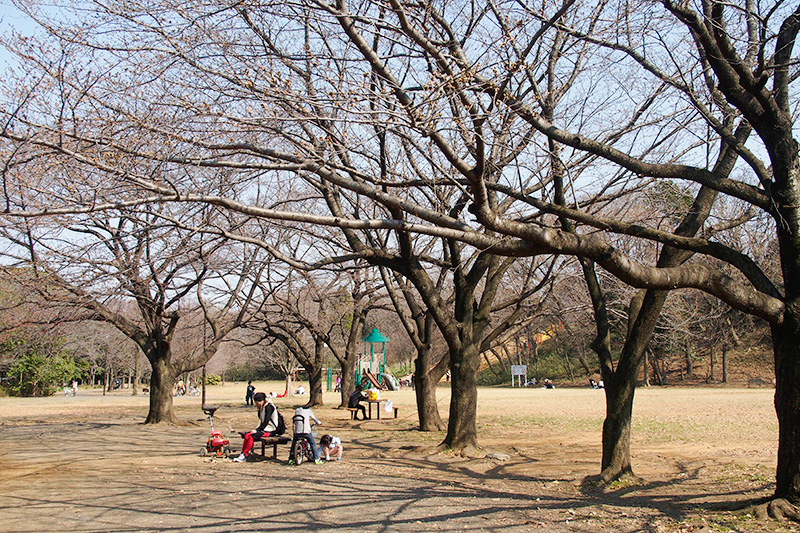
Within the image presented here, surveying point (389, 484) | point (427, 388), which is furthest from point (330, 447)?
point (427, 388)

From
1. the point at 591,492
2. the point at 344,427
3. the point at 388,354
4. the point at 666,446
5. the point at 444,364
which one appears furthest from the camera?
the point at 388,354

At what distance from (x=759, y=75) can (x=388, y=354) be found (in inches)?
2800

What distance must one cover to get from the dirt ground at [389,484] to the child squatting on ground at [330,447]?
0.32 meters

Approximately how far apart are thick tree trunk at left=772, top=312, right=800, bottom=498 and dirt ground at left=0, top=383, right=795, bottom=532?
533mm

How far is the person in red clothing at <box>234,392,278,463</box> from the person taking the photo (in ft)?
39.2

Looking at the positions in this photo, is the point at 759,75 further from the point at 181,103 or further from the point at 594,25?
the point at 181,103

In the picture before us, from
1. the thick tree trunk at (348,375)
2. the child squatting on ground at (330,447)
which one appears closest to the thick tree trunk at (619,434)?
the child squatting on ground at (330,447)

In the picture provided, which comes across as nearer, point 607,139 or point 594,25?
point 594,25

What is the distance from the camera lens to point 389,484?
9062 mm

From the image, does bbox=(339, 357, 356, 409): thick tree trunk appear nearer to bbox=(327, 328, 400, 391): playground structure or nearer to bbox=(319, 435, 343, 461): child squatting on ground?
bbox=(327, 328, 400, 391): playground structure

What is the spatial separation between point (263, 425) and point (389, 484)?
13.4ft

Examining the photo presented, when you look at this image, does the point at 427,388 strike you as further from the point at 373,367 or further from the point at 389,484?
the point at 373,367

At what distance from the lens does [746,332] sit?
128 feet

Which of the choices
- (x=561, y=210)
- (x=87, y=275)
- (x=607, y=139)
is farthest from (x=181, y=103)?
(x=87, y=275)
